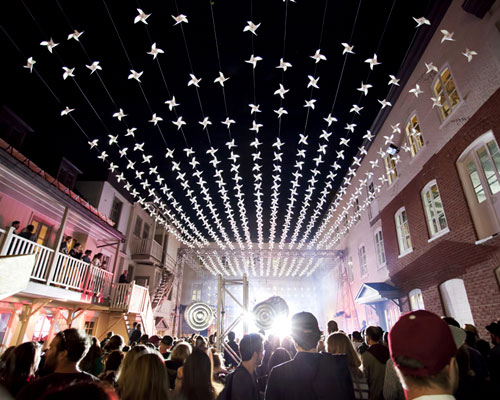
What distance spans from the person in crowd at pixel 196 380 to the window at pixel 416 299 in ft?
31.1

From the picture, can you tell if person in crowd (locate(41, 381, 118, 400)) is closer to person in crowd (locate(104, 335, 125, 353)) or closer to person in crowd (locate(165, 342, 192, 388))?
person in crowd (locate(165, 342, 192, 388))

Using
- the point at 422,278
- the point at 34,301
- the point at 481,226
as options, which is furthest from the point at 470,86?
the point at 34,301

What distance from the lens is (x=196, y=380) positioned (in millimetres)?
2580

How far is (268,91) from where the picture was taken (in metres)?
8.89

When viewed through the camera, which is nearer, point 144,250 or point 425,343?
point 425,343

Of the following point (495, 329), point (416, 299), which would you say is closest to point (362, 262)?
point (416, 299)

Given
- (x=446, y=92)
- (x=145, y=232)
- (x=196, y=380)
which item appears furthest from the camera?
(x=145, y=232)

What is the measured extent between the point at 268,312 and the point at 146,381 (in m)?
6.20

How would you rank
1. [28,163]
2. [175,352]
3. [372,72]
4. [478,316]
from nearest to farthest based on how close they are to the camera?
Answer: 1. [175,352]
2. [478,316]
3. [28,163]
4. [372,72]

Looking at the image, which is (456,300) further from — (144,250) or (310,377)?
(144,250)

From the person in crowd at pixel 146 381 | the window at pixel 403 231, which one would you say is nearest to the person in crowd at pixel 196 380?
the person in crowd at pixel 146 381

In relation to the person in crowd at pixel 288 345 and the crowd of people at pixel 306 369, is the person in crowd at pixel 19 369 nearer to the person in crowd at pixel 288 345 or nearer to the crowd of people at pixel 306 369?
the crowd of people at pixel 306 369

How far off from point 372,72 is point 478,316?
24.3 ft

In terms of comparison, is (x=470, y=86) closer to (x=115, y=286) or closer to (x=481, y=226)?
(x=481, y=226)
